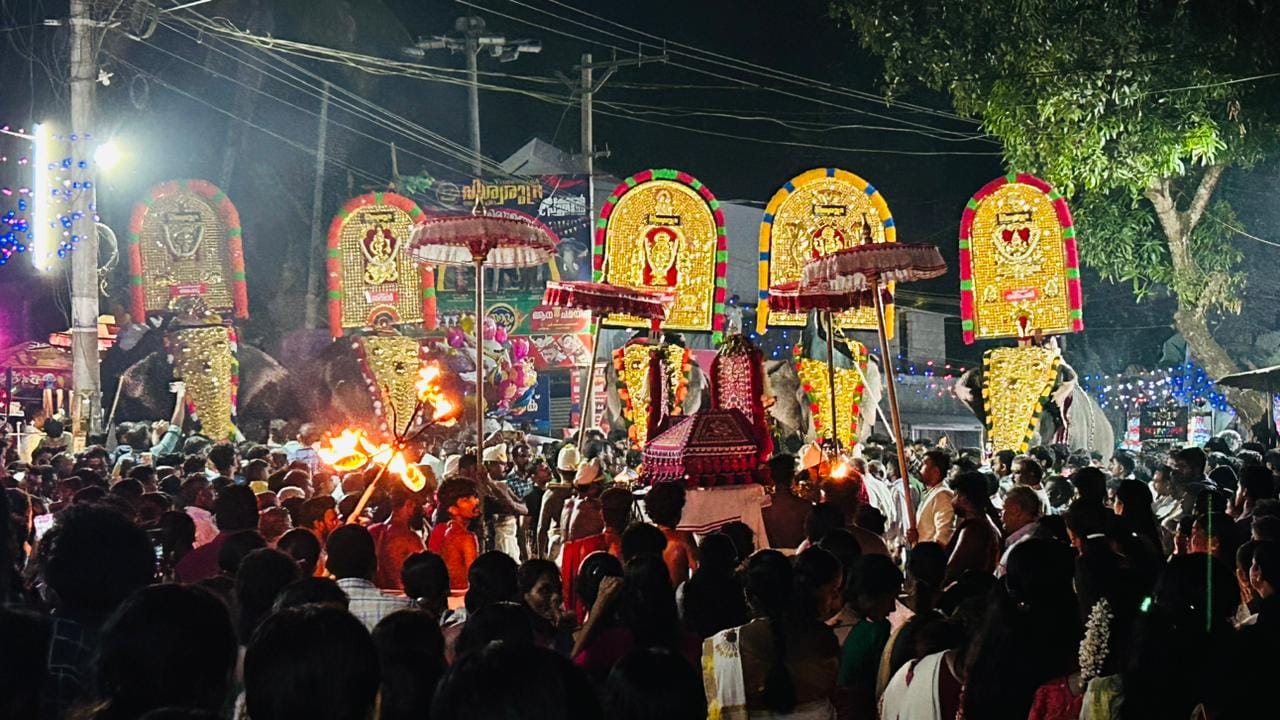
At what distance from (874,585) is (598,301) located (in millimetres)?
8094

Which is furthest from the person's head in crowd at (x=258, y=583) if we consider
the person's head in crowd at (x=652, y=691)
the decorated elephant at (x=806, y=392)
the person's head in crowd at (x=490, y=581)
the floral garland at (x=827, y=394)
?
the floral garland at (x=827, y=394)

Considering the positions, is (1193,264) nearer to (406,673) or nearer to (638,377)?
(638,377)

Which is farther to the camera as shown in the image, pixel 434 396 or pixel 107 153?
pixel 107 153

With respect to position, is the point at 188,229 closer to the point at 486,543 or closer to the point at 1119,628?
the point at 486,543

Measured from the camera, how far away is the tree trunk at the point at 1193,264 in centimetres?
2089

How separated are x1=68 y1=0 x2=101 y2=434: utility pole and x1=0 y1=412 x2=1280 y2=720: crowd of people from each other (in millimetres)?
10546

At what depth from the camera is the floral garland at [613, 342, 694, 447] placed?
1418 centimetres

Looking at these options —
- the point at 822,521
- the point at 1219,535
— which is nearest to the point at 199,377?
the point at 822,521

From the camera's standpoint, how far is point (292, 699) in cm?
278

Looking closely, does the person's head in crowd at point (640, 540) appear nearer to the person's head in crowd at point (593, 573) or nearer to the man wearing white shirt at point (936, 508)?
the person's head in crowd at point (593, 573)

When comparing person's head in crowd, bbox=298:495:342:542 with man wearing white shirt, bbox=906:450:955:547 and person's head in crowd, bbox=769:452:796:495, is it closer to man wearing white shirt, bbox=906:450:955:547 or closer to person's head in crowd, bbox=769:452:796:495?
person's head in crowd, bbox=769:452:796:495

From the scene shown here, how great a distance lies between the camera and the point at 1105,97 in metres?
18.1

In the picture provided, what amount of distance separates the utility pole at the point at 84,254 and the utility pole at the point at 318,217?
45.7 ft

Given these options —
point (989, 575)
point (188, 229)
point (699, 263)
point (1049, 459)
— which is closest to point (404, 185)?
point (188, 229)
